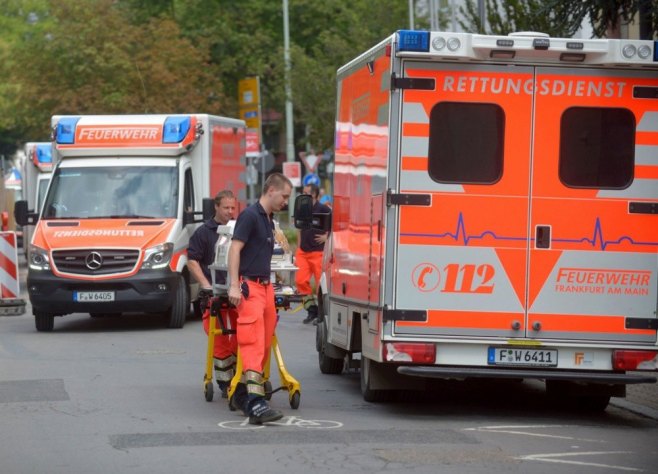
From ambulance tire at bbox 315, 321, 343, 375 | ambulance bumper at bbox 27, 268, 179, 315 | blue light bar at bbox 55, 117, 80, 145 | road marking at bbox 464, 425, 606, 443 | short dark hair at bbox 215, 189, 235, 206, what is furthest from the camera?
blue light bar at bbox 55, 117, 80, 145

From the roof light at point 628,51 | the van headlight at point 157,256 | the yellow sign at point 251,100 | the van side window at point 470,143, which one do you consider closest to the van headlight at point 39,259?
the van headlight at point 157,256

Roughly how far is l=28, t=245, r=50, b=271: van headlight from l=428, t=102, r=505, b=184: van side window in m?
9.74

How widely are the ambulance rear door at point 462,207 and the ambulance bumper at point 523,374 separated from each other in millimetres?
275

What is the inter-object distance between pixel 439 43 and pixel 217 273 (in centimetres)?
257

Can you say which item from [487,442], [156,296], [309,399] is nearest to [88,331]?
[156,296]

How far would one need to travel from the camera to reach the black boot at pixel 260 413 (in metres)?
11.5

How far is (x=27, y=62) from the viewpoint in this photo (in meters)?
49.0

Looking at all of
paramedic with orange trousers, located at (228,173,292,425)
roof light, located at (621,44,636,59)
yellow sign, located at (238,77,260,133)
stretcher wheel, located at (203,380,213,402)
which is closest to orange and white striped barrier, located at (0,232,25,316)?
stretcher wheel, located at (203,380,213,402)

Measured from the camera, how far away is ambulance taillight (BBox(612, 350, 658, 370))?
39.8 feet

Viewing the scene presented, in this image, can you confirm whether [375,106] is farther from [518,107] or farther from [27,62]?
[27,62]

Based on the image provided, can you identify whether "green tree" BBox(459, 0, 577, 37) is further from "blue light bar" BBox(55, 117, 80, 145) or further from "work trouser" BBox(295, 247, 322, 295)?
"blue light bar" BBox(55, 117, 80, 145)

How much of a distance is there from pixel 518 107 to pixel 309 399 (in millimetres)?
3102

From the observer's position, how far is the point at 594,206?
12188mm

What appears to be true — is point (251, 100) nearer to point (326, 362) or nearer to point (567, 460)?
point (326, 362)
